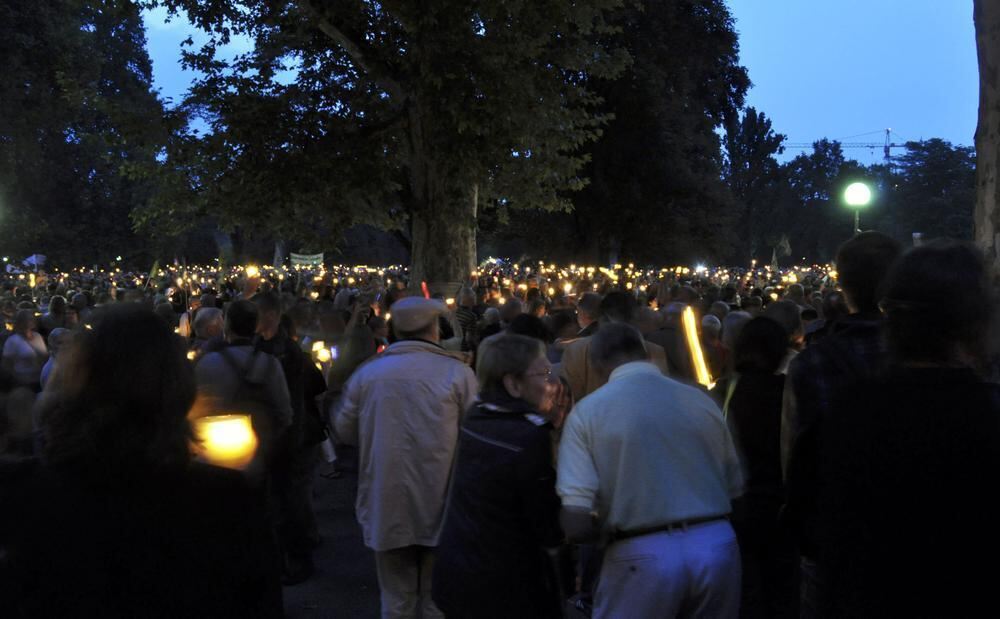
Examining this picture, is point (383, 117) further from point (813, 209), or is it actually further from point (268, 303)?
point (813, 209)

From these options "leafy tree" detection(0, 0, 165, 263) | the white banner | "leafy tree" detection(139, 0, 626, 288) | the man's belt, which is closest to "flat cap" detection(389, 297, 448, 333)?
the man's belt

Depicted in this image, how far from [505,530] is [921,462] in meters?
1.62

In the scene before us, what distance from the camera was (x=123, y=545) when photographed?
1853 mm

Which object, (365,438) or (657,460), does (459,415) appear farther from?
(657,460)

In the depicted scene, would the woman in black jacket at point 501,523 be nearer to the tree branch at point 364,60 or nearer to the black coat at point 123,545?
the black coat at point 123,545

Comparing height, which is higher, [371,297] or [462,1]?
[462,1]

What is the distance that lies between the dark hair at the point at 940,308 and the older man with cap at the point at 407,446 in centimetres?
252

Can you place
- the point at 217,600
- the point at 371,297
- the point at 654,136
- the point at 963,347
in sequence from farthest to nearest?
the point at 654,136, the point at 371,297, the point at 963,347, the point at 217,600

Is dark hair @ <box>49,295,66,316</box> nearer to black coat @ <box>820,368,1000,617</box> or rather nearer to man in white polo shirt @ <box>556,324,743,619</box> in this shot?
man in white polo shirt @ <box>556,324,743,619</box>

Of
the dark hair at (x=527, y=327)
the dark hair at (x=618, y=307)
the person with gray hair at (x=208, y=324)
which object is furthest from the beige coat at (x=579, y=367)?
the person with gray hair at (x=208, y=324)

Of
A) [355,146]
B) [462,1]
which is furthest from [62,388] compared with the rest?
[355,146]

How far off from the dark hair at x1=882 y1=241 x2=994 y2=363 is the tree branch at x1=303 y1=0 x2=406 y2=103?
14.7 metres

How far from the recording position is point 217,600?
1.91 meters

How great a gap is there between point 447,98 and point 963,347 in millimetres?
13006
